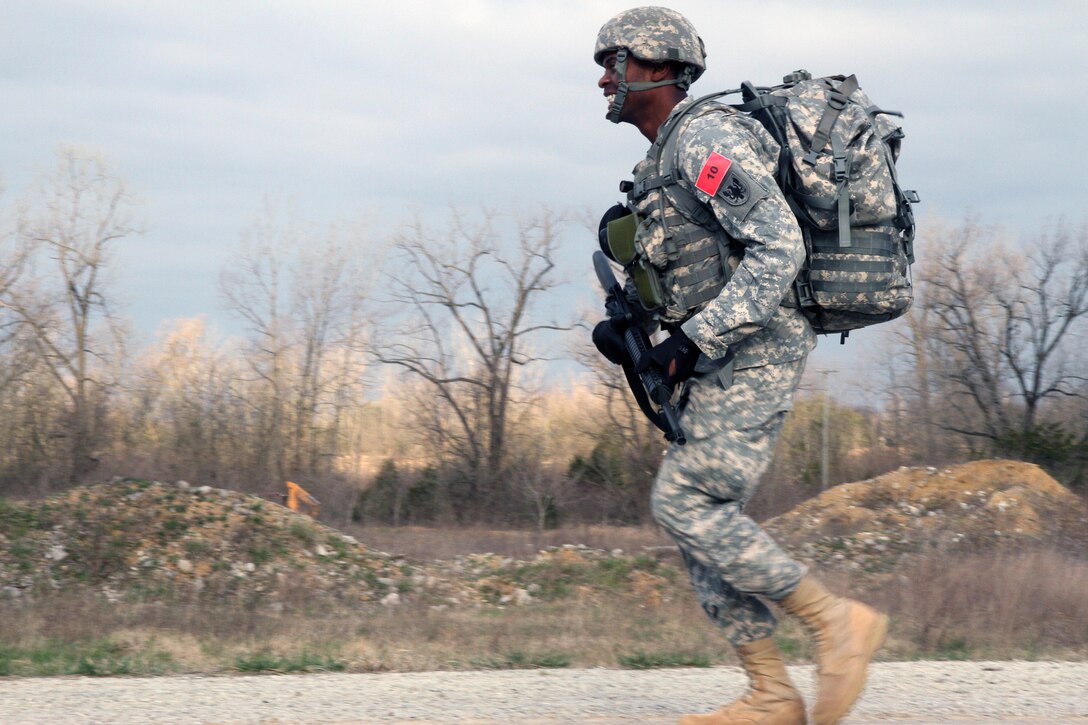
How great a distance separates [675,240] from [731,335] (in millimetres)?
344

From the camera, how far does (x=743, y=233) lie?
10.4ft

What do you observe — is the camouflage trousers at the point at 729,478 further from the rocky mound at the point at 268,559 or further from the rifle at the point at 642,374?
the rocky mound at the point at 268,559

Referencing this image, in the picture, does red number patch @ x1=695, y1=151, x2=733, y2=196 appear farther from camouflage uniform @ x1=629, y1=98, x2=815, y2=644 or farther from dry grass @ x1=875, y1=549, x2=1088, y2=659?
dry grass @ x1=875, y1=549, x2=1088, y2=659

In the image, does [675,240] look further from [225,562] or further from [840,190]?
[225,562]

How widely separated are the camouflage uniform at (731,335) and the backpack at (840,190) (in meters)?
0.08

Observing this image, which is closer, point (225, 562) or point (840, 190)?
point (840, 190)

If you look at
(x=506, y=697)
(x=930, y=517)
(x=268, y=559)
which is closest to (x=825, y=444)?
(x=930, y=517)

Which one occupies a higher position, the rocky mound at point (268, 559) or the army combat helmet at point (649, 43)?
the army combat helmet at point (649, 43)

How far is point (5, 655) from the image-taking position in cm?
536

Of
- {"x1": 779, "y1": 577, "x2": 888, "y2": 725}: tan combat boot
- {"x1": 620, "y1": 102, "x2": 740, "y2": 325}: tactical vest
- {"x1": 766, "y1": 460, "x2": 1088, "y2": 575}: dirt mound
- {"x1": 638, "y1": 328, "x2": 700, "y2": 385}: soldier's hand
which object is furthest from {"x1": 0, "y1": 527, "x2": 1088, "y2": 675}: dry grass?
{"x1": 766, "y1": 460, "x2": 1088, "y2": 575}: dirt mound

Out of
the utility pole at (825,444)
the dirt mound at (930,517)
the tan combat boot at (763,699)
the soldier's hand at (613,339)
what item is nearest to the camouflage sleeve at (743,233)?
the soldier's hand at (613,339)

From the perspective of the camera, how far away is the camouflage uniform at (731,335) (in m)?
3.17

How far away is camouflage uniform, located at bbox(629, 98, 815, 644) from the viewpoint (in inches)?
125

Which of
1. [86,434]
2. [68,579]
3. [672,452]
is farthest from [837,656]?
[86,434]
